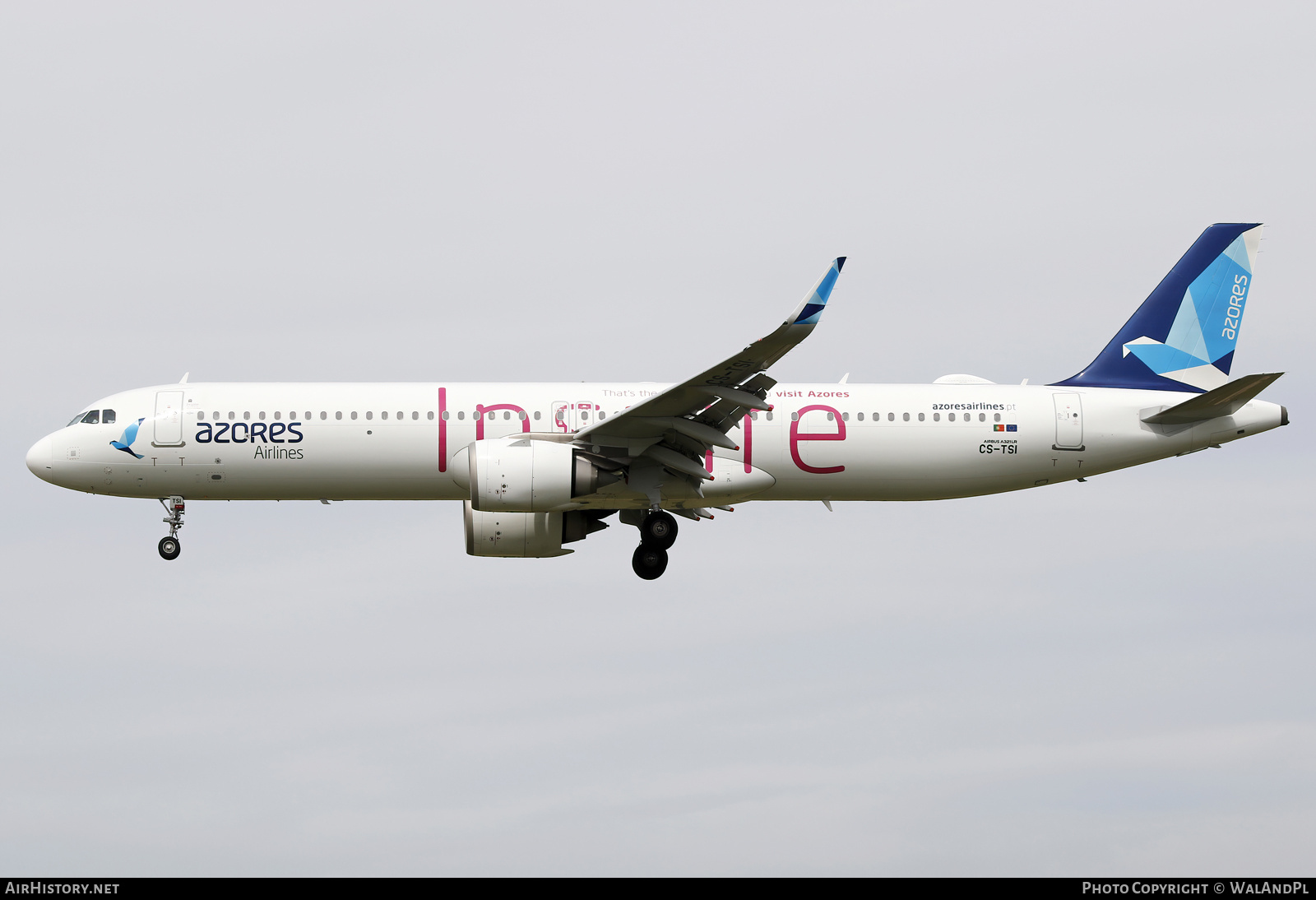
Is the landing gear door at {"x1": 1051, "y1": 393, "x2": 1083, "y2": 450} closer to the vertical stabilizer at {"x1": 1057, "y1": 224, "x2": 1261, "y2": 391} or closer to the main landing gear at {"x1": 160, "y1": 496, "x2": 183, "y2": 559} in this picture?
the vertical stabilizer at {"x1": 1057, "y1": 224, "x2": 1261, "y2": 391}

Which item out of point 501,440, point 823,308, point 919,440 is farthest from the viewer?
point 919,440

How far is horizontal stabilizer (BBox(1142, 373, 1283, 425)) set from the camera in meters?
28.7

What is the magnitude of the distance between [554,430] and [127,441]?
8712mm

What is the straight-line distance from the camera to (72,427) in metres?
30.0

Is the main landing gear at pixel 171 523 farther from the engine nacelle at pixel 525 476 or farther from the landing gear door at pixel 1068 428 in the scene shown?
the landing gear door at pixel 1068 428

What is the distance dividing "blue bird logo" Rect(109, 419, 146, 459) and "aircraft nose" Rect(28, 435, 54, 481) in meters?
1.45

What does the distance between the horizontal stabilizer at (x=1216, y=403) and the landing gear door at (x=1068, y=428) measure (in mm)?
1405

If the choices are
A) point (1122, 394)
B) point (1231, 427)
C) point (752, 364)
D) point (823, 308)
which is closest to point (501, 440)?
point (752, 364)

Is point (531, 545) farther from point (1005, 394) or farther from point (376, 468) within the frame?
point (1005, 394)

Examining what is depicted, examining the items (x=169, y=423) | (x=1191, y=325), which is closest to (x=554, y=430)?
(x=169, y=423)

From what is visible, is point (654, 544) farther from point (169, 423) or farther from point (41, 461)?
point (41, 461)

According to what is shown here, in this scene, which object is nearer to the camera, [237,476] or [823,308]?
[823,308]

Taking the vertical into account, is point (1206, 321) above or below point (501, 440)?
above

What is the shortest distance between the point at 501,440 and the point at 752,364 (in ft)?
17.2
